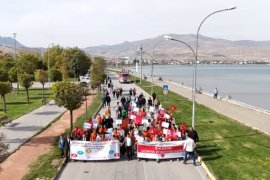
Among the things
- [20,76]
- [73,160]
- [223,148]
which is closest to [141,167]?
[73,160]

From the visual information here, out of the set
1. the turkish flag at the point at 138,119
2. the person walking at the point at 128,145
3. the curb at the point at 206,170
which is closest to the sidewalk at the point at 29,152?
the person walking at the point at 128,145

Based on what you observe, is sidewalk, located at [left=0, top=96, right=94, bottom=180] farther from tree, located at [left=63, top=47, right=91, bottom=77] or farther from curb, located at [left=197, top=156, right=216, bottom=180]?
tree, located at [left=63, top=47, right=91, bottom=77]

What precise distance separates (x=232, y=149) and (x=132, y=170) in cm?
642

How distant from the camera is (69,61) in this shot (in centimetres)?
8794

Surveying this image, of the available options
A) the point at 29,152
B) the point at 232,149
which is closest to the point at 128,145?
the point at 29,152

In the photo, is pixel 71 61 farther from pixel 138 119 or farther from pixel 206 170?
pixel 206 170

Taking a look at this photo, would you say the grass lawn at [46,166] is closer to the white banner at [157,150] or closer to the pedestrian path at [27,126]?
the pedestrian path at [27,126]

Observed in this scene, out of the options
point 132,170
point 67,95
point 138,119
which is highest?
point 67,95

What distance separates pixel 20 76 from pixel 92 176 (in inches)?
1178

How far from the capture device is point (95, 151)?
20.5 meters

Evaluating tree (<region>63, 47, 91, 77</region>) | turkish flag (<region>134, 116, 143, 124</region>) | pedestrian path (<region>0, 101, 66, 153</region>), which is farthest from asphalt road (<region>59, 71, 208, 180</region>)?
tree (<region>63, 47, 91, 77</region>)

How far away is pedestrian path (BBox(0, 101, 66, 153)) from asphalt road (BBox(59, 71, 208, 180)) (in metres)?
5.12

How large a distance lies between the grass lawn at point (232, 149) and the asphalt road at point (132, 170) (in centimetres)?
112

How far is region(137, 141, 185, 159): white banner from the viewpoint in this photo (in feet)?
67.2
